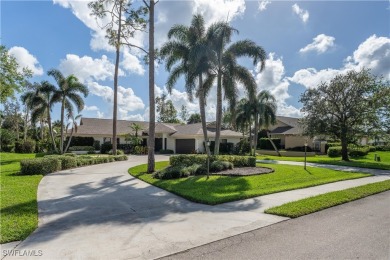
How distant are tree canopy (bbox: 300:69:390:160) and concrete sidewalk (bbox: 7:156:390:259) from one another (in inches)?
674

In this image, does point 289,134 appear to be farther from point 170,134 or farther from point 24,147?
point 24,147

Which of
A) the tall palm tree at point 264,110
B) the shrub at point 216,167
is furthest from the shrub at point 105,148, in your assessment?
the shrub at point 216,167

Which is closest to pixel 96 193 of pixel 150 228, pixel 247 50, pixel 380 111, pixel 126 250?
pixel 150 228

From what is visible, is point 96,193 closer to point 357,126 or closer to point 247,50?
point 247,50

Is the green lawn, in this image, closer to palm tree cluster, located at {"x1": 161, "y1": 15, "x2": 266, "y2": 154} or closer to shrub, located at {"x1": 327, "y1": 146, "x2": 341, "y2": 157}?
shrub, located at {"x1": 327, "y1": 146, "x2": 341, "y2": 157}

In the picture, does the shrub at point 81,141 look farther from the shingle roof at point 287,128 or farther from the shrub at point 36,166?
the shingle roof at point 287,128

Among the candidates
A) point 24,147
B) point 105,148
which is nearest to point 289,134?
point 105,148

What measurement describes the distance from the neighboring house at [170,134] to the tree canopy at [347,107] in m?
12.5

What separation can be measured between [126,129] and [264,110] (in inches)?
911

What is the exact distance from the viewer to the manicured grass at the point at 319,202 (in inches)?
289

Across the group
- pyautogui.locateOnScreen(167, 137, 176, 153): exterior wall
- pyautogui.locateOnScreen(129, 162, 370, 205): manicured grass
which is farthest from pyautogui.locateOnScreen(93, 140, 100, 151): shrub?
pyautogui.locateOnScreen(129, 162, 370, 205): manicured grass

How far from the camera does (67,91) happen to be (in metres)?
28.9

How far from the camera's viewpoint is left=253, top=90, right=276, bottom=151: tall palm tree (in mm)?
31688

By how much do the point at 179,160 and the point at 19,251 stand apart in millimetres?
12874
